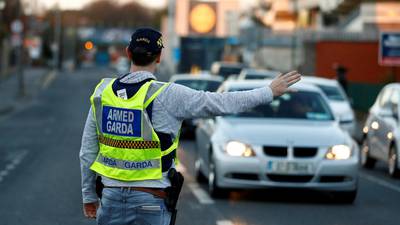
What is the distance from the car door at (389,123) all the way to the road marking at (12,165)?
242 inches

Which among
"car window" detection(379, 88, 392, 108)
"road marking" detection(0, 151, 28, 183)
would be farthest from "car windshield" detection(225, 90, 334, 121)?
"car window" detection(379, 88, 392, 108)

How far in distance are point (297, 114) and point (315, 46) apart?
133 feet

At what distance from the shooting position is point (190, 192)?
14.2 m

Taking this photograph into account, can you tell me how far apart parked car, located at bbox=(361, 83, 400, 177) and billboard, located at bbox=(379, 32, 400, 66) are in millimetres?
14678

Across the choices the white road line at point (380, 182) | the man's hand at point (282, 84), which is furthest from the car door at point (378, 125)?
the man's hand at point (282, 84)

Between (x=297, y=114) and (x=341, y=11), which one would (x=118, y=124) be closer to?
(x=297, y=114)

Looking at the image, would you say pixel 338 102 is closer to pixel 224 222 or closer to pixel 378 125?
pixel 378 125

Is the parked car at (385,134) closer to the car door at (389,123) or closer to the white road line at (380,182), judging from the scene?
the car door at (389,123)

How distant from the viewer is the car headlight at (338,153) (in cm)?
1303

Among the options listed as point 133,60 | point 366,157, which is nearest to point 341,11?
point 366,157

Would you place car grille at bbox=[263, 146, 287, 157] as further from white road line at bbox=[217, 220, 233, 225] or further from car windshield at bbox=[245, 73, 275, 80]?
car windshield at bbox=[245, 73, 275, 80]

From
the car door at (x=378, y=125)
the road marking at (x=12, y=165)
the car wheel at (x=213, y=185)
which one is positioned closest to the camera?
the car wheel at (x=213, y=185)

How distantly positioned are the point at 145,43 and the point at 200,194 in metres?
8.40

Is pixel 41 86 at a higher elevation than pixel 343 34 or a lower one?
lower
